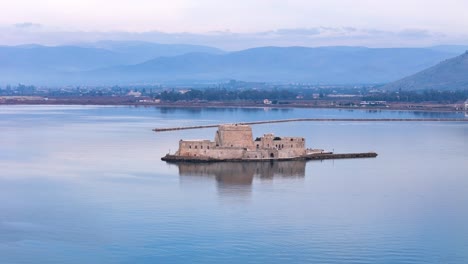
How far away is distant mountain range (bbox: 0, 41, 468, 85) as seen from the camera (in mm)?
153125

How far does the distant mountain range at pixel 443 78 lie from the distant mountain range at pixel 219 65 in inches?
2016

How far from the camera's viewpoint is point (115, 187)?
58.6 feet

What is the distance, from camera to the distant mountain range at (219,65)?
153m

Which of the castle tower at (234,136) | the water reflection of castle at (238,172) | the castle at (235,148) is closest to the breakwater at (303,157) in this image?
the castle at (235,148)

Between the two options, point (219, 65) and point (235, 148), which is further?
point (219, 65)

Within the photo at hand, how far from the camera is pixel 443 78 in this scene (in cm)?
8669

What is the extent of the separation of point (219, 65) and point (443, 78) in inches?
3433


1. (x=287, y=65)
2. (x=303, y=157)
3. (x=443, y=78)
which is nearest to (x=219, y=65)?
(x=287, y=65)

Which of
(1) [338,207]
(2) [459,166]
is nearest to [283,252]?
(1) [338,207]

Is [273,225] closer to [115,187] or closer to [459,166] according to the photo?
[115,187]

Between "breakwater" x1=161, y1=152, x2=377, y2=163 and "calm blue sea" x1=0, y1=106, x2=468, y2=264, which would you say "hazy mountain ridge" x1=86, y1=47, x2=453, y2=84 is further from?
"calm blue sea" x1=0, y1=106, x2=468, y2=264

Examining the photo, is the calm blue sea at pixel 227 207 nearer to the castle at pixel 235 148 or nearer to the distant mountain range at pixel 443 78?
the castle at pixel 235 148

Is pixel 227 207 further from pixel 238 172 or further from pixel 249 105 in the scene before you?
pixel 249 105

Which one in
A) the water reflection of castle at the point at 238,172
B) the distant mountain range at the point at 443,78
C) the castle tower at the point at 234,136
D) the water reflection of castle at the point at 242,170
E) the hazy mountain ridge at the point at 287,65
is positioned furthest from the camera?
the hazy mountain ridge at the point at 287,65
